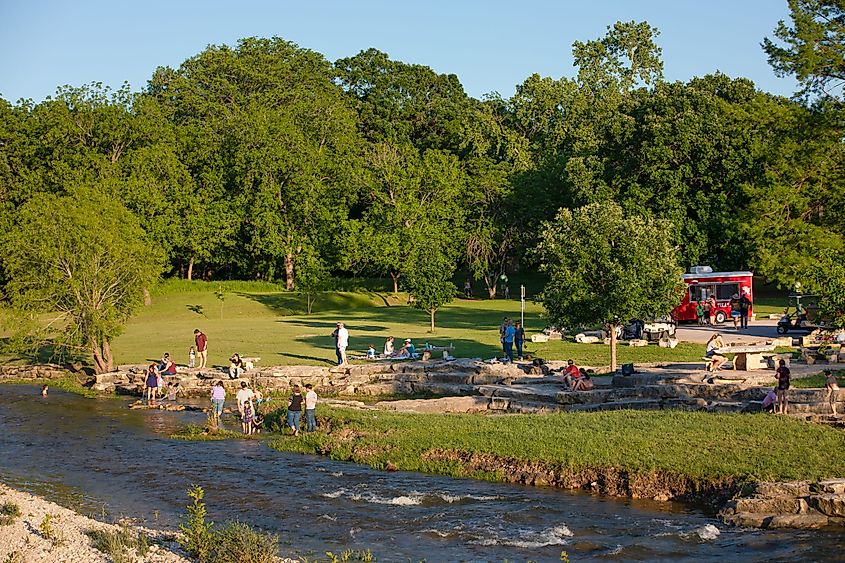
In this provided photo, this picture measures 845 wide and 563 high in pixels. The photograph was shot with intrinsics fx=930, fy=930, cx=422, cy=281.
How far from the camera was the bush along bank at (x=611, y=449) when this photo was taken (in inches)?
733

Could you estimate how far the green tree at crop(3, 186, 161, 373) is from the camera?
36.9 meters

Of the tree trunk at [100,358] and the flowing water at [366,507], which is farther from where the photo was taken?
the tree trunk at [100,358]

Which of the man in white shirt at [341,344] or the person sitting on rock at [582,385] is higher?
the man in white shirt at [341,344]

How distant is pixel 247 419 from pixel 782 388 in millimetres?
14555

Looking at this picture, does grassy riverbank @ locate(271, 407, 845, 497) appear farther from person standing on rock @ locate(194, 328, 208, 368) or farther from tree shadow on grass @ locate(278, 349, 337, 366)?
person standing on rock @ locate(194, 328, 208, 368)

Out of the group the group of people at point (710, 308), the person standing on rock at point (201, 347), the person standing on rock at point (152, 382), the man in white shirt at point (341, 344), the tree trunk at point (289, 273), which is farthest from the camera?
the tree trunk at point (289, 273)

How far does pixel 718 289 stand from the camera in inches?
1988

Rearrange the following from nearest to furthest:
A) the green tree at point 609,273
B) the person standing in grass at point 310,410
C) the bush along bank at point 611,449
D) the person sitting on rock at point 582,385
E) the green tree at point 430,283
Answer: the bush along bank at point 611,449, the person standing in grass at point 310,410, the person sitting on rock at point 582,385, the green tree at point 609,273, the green tree at point 430,283

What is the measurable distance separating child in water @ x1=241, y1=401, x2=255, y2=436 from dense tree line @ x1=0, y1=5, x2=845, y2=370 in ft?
50.9

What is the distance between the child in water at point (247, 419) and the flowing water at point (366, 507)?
3.50 ft

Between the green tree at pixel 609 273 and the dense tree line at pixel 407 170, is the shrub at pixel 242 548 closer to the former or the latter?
the green tree at pixel 609 273

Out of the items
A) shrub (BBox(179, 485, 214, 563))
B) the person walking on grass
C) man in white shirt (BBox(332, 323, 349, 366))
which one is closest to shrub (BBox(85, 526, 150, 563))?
shrub (BBox(179, 485, 214, 563))

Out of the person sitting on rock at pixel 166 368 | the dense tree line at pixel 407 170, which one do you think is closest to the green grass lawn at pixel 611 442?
the person sitting on rock at pixel 166 368

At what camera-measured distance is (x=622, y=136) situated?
208 feet
